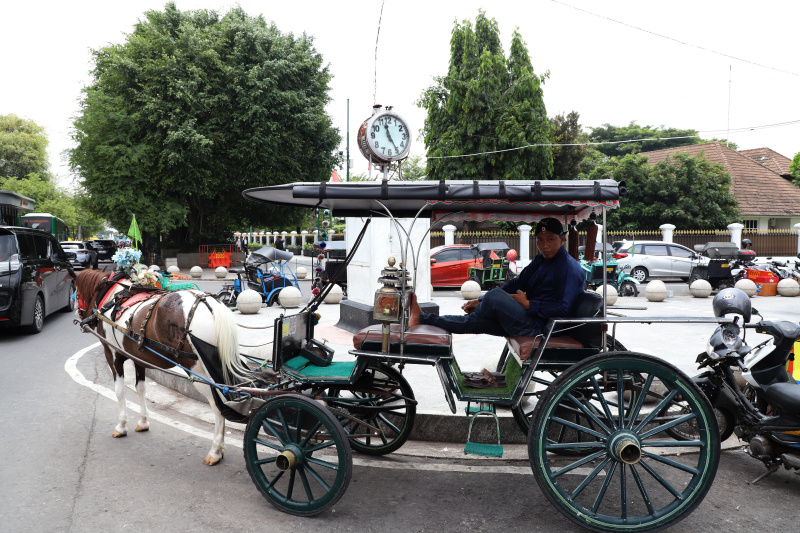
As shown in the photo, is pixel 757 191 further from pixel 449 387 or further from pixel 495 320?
pixel 449 387

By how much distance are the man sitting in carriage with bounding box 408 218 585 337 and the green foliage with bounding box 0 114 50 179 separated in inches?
2354

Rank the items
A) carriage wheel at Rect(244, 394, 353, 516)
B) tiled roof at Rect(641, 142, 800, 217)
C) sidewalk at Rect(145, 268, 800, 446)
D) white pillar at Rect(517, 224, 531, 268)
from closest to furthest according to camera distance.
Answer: carriage wheel at Rect(244, 394, 353, 516), sidewalk at Rect(145, 268, 800, 446), white pillar at Rect(517, 224, 531, 268), tiled roof at Rect(641, 142, 800, 217)

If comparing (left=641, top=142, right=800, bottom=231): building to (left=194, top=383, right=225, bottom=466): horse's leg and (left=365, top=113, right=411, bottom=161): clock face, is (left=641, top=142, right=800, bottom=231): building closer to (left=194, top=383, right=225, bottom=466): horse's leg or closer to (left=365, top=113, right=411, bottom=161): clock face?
(left=365, top=113, right=411, bottom=161): clock face

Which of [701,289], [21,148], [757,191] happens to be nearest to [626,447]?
[701,289]

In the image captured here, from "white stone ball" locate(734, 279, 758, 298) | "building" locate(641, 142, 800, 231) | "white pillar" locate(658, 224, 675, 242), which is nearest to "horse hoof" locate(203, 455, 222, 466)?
"white stone ball" locate(734, 279, 758, 298)

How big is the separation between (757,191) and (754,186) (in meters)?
0.49

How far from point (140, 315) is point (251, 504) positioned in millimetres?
1929

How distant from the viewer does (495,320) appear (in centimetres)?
437

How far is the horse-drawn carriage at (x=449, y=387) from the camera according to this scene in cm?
321

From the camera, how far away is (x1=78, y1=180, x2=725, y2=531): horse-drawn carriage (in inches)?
127

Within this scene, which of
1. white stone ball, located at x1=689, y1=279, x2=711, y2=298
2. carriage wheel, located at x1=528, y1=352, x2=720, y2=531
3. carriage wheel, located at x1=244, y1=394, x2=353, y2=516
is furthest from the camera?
white stone ball, located at x1=689, y1=279, x2=711, y2=298

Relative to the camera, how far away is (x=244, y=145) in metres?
24.2

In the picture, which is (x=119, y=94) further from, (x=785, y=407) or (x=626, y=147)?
(x=626, y=147)

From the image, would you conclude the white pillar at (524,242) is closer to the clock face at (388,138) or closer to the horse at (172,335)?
the clock face at (388,138)
